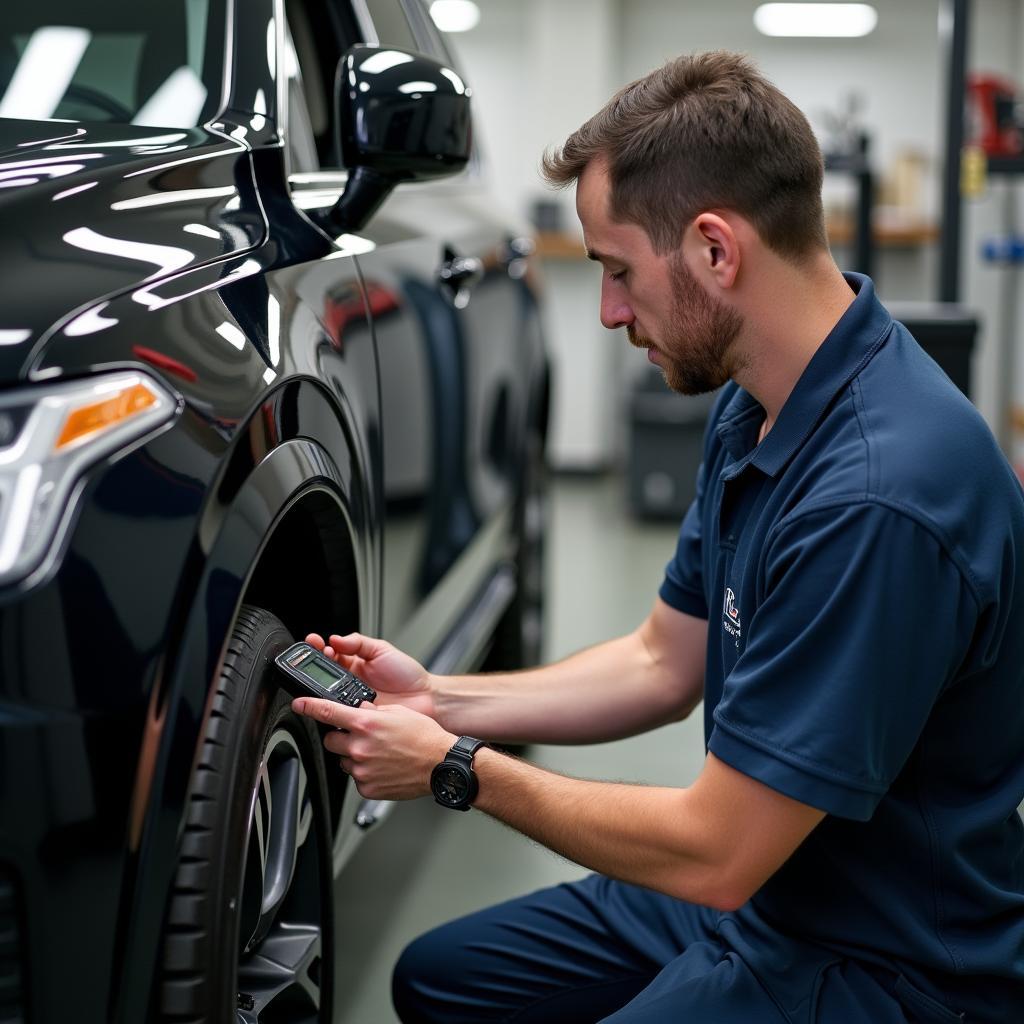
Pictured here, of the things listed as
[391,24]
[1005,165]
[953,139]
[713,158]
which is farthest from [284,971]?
[1005,165]

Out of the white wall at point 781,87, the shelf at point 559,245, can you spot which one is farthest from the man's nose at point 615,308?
the white wall at point 781,87

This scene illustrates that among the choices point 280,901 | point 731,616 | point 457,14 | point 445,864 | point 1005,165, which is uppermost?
point 457,14

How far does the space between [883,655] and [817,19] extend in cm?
667

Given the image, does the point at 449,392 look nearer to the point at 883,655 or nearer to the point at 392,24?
the point at 392,24

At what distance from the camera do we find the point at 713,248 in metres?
1.42

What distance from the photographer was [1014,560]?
1.37 metres

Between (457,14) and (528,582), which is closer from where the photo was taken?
(528,582)

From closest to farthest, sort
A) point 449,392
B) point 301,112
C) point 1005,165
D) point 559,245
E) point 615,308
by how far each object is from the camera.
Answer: point 615,308, point 301,112, point 449,392, point 1005,165, point 559,245

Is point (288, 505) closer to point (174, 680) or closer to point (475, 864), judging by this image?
point (174, 680)

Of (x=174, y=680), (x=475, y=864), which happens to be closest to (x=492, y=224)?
(x=475, y=864)

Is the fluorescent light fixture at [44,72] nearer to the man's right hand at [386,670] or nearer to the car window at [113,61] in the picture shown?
the car window at [113,61]

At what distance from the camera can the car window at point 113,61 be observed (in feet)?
5.72

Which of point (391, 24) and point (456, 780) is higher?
point (391, 24)

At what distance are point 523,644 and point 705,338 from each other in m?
1.94
